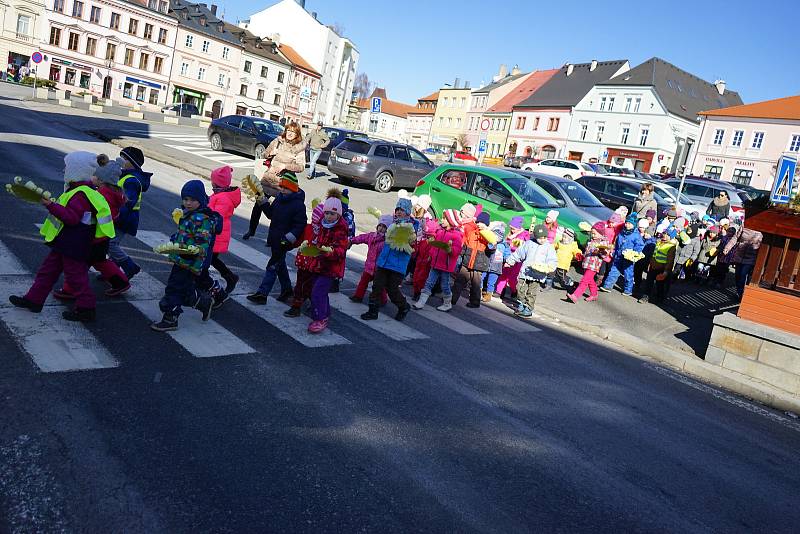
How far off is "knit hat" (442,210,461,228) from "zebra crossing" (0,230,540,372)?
1269 mm

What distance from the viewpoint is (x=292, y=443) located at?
4.20 meters

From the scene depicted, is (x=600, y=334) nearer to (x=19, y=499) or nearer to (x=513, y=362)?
(x=513, y=362)

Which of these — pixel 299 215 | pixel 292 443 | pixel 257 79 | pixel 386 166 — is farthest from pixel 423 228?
pixel 257 79

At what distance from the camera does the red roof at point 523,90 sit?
76.6 m

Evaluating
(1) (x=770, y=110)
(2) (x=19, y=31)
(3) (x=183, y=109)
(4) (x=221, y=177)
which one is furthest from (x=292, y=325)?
(2) (x=19, y=31)

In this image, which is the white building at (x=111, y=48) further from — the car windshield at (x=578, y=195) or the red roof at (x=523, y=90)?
the car windshield at (x=578, y=195)

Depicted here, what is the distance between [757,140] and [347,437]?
183 ft

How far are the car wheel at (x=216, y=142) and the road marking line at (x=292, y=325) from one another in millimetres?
18571

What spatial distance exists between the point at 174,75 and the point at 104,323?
69.4 meters

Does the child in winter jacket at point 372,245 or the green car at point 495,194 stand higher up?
the green car at point 495,194

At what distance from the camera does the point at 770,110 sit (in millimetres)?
50562

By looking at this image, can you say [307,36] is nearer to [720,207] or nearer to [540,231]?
[720,207]

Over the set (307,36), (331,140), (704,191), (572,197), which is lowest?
(572,197)

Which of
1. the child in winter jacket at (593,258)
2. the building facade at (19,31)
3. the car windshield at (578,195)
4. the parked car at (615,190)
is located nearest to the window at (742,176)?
the parked car at (615,190)
